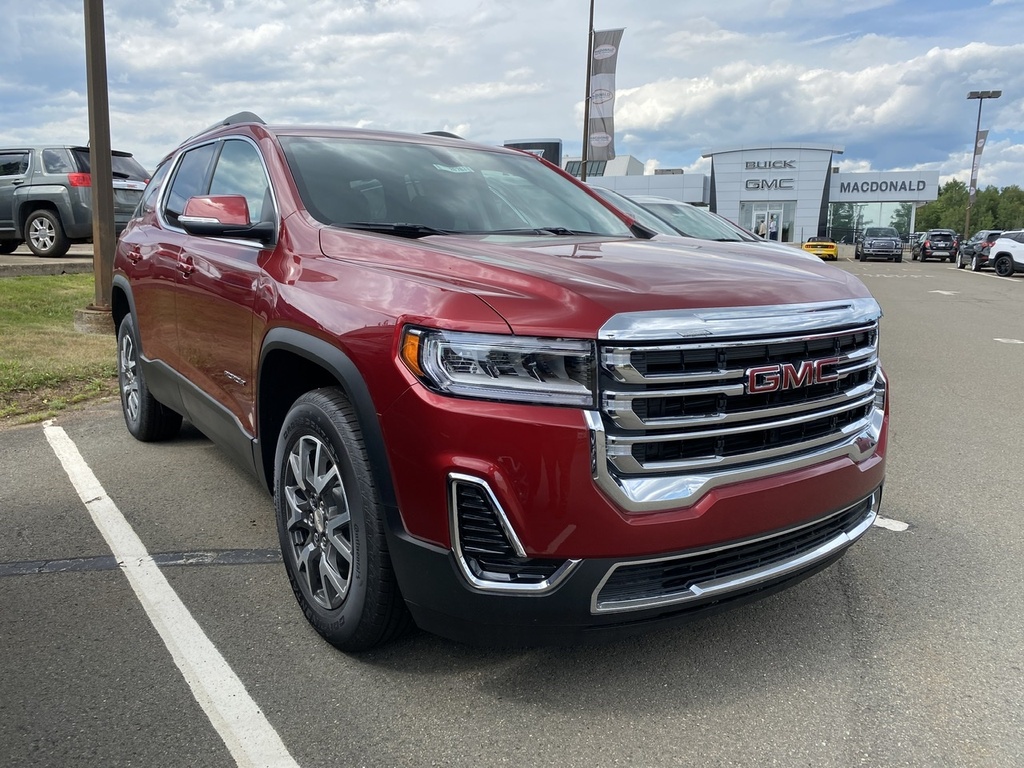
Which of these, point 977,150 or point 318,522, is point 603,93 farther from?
point 977,150

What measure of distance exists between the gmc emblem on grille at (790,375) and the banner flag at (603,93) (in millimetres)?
20189

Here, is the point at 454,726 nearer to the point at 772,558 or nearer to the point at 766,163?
the point at 772,558

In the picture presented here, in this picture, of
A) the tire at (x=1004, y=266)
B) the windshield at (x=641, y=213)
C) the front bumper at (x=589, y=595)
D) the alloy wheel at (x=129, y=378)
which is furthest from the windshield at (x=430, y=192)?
A: the tire at (x=1004, y=266)

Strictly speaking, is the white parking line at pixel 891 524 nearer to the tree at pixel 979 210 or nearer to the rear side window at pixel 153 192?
the rear side window at pixel 153 192

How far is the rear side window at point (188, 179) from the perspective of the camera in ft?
14.0

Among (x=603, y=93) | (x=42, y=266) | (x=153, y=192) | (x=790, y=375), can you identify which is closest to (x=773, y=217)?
(x=603, y=93)

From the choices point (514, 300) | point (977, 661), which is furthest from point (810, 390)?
point (977, 661)

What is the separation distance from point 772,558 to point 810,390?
521 millimetres

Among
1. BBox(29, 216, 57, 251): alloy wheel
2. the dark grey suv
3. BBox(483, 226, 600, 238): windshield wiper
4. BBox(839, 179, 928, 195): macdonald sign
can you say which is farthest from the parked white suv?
BBox(839, 179, 928, 195): macdonald sign

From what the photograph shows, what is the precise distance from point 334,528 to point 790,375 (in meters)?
1.48

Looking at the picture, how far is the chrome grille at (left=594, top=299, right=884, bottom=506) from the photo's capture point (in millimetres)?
2131

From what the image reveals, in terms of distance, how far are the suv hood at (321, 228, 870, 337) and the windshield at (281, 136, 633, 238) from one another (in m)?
0.32

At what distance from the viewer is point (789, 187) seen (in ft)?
206

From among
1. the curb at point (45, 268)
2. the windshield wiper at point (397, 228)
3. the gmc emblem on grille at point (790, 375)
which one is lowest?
the curb at point (45, 268)
